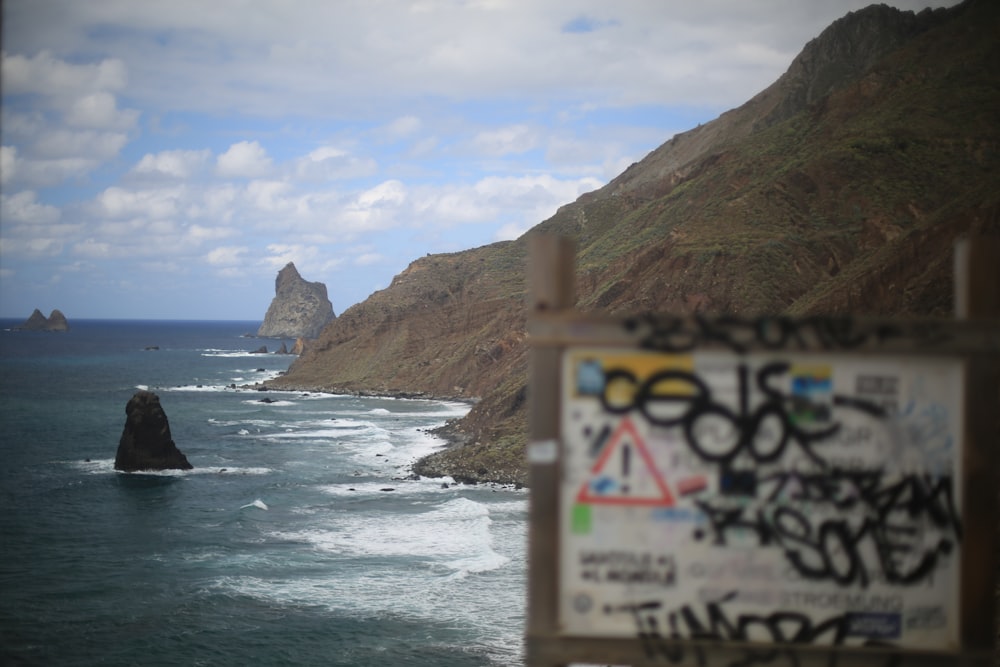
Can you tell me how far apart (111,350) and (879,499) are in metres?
199

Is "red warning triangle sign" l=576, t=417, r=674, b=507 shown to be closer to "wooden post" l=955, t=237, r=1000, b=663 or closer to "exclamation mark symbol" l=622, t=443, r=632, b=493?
"exclamation mark symbol" l=622, t=443, r=632, b=493

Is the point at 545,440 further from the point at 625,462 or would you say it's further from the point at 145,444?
the point at 145,444

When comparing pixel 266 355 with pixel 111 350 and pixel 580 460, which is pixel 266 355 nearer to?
pixel 111 350

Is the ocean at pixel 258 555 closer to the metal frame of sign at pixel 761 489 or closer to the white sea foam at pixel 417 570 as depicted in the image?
the white sea foam at pixel 417 570

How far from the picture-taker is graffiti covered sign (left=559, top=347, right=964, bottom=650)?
4281mm

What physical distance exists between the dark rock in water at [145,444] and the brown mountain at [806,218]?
15076 millimetres

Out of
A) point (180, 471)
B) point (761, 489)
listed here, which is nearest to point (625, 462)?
point (761, 489)

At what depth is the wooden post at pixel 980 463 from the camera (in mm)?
4254

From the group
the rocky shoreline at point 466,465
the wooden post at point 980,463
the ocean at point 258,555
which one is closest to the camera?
the wooden post at point 980,463

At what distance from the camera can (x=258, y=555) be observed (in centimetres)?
3466

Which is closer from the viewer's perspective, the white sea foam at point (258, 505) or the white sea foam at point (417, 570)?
the white sea foam at point (417, 570)

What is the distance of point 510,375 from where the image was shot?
77.3m

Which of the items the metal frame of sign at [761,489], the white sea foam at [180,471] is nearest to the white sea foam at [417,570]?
the white sea foam at [180,471]

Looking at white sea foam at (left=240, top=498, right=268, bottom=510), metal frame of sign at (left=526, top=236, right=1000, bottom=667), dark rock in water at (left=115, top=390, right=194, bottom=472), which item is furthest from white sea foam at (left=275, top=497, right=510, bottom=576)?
metal frame of sign at (left=526, top=236, right=1000, bottom=667)
